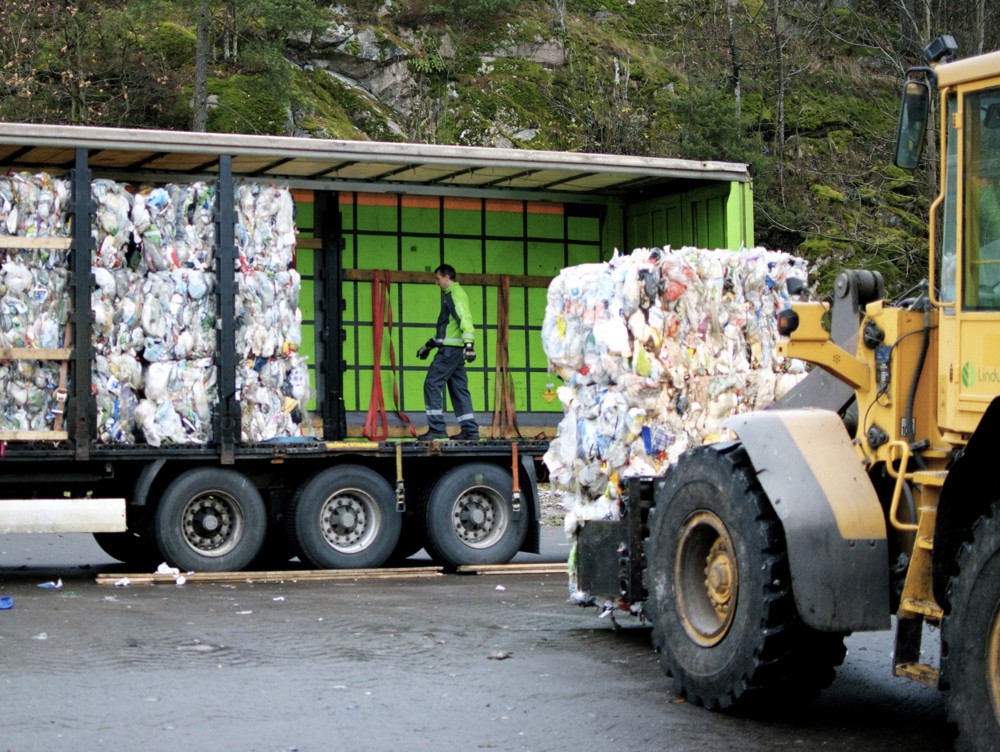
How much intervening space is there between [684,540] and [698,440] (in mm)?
2336

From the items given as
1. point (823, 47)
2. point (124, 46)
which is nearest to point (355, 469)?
point (124, 46)

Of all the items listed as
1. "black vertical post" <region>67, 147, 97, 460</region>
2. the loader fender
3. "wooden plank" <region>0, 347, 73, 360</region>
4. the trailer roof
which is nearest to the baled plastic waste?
the loader fender

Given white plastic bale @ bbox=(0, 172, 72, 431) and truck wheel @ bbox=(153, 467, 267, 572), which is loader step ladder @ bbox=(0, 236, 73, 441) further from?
truck wheel @ bbox=(153, 467, 267, 572)

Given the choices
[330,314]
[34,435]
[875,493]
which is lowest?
[875,493]

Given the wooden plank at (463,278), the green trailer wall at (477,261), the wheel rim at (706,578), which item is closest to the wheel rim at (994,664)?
the wheel rim at (706,578)

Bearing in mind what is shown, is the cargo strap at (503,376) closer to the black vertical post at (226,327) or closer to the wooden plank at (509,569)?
the wooden plank at (509,569)

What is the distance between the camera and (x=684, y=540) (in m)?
7.62

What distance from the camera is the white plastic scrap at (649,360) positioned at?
31.9 ft

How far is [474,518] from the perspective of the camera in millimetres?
14336

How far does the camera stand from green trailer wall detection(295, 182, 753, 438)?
15789 mm

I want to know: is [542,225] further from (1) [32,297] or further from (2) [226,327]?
(1) [32,297]

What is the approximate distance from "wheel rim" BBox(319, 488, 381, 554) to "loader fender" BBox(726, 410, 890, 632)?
7438 millimetres

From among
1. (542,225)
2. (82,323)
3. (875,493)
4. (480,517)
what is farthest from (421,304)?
(875,493)

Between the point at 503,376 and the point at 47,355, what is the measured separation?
556 cm
